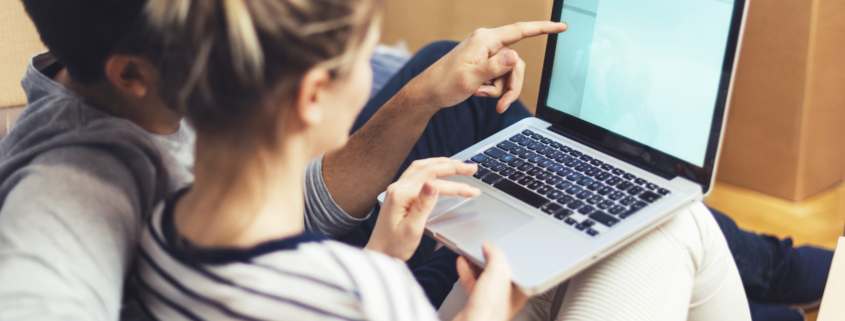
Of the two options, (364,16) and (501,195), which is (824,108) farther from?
(364,16)

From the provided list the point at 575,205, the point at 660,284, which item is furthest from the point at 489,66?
the point at 660,284

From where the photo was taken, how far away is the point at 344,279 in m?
0.47

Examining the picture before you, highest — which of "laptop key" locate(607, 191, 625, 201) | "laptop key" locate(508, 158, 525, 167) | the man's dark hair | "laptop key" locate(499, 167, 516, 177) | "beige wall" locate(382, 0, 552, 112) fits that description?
the man's dark hair

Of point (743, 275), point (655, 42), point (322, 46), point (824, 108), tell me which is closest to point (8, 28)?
point (322, 46)

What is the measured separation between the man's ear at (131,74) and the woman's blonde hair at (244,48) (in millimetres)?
78

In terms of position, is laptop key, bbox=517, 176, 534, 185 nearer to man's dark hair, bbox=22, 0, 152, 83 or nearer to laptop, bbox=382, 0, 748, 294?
laptop, bbox=382, 0, 748, 294

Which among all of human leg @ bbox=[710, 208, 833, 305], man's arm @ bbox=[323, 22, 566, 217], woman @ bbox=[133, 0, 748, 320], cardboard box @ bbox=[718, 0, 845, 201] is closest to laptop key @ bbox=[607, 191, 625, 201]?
man's arm @ bbox=[323, 22, 566, 217]

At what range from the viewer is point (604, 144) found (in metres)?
0.85

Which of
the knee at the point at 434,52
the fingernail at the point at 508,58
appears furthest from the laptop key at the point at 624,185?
the knee at the point at 434,52

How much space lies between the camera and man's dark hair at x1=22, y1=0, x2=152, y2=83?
510mm

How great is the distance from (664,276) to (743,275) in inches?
18.3

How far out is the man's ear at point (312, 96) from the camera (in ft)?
1.49

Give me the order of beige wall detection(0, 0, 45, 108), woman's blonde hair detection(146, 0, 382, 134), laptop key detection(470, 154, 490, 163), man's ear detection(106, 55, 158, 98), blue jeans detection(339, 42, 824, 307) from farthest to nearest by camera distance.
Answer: blue jeans detection(339, 42, 824, 307) < beige wall detection(0, 0, 45, 108) < laptop key detection(470, 154, 490, 163) < man's ear detection(106, 55, 158, 98) < woman's blonde hair detection(146, 0, 382, 134)

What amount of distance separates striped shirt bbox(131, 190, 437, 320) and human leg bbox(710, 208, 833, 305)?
0.83m
